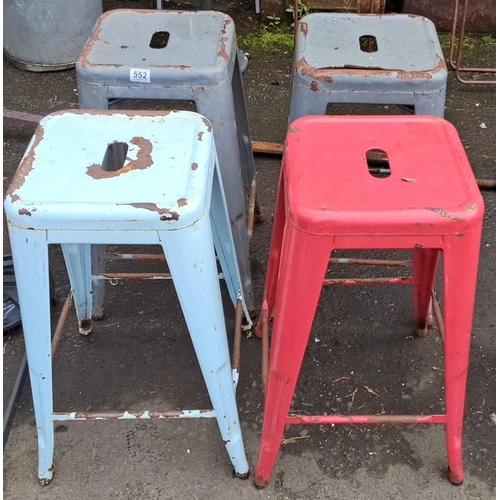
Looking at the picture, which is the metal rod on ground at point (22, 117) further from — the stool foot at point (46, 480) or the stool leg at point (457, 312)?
the stool leg at point (457, 312)

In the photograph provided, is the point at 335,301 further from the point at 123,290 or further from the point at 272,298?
the point at 123,290

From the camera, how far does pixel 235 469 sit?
1.87 m

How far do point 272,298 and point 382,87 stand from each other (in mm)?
754

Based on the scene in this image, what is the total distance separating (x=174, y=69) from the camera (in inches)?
70.5

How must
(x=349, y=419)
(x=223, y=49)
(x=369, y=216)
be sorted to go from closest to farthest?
(x=369, y=216)
(x=349, y=419)
(x=223, y=49)

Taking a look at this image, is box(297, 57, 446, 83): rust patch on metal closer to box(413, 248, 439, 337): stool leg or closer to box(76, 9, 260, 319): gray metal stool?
box(76, 9, 260, 319): gray metal stool

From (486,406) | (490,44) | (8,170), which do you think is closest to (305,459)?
(486,406)

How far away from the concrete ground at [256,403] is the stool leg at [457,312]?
0.26m

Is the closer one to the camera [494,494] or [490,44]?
[494,494]

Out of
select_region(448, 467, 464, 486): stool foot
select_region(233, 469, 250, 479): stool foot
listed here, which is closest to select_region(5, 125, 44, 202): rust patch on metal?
select_region(233, 469, 250, 479): stool foot

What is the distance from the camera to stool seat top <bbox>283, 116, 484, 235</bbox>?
131 cm

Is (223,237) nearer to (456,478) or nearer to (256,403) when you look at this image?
(256,403)

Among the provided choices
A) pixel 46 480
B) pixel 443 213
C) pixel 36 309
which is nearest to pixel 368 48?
pixel 443 213

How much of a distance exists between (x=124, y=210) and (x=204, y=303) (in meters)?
0.30
